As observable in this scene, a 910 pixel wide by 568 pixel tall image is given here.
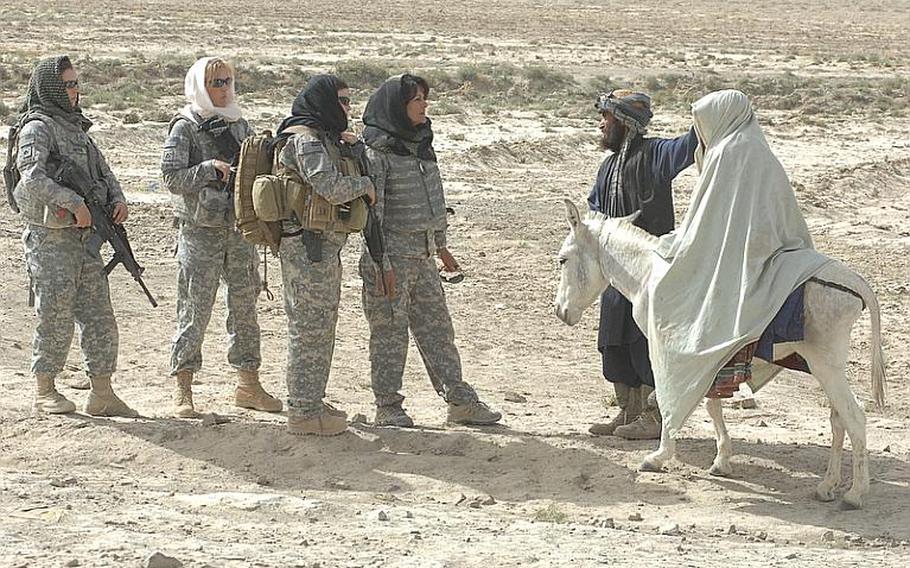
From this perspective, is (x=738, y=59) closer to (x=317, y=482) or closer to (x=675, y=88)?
(x=675, y=88)

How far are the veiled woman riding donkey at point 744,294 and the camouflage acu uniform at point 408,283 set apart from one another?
1.52 metres

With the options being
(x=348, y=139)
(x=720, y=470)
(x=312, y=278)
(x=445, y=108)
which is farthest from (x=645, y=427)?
(x=445, y=108)

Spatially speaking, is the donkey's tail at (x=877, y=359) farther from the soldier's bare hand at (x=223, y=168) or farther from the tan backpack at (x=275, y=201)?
the soldier's bare hand at (x=223, y=168)

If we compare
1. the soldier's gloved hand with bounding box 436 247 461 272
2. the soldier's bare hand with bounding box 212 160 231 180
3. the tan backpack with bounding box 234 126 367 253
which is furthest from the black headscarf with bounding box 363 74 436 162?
the soldier's bare hand with bounding box 212 160 231 180

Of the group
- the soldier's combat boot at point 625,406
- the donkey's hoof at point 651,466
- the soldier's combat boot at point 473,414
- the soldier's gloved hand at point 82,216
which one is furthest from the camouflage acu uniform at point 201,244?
the donkey's hoof at point 651,466

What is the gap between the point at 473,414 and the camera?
29.2 feet

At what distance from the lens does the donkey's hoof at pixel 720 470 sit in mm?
7895

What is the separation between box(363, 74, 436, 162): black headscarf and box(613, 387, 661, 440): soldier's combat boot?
6.43 ft

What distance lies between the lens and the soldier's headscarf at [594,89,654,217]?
26.3 ft

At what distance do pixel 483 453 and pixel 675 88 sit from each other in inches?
1050

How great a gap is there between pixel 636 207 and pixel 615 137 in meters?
0.41

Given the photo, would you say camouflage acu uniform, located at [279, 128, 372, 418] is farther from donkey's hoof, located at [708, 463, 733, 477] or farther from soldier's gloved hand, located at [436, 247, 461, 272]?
donkey's hoof, located at [708, 463, 733, 477]

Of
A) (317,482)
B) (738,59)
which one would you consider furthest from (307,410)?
(738,59)

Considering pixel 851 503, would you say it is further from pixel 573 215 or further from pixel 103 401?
pixel 103 401
